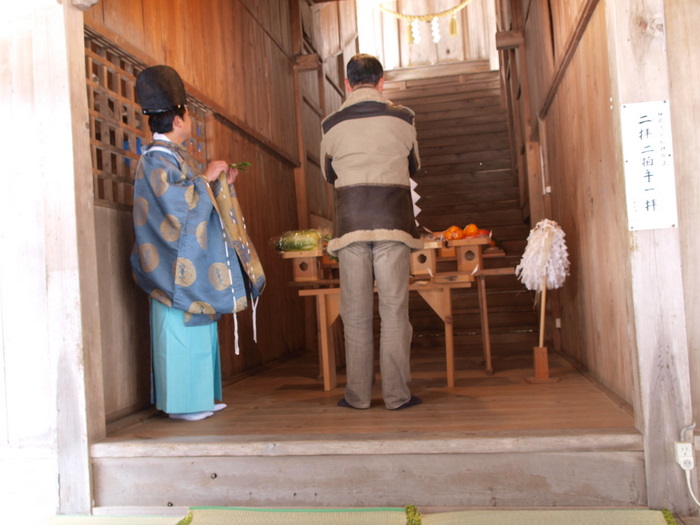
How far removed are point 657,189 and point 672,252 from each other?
0.26m

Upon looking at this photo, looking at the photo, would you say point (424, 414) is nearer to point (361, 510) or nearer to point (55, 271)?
point (361, 510)

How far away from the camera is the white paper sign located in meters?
2.68

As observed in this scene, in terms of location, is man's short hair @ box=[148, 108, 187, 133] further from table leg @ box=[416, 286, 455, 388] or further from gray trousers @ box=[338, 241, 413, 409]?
table leg @ box=[416, 286, 455, 388]

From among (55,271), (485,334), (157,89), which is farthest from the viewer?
(485,334)

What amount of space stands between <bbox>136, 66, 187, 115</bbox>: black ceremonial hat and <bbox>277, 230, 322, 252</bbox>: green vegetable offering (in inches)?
55.8

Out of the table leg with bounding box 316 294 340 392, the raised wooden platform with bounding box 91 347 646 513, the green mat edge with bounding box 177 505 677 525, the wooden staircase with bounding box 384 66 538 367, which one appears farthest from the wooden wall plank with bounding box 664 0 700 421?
the wooden staircase with bounding box 384 66 538 367

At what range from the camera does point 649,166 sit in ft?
8.84

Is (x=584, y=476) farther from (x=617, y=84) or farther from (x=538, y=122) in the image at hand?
(x=538, y=122)

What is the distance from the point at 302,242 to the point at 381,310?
1.29 metres

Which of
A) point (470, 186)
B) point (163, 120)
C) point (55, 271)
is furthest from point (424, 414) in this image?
point (470, 186)

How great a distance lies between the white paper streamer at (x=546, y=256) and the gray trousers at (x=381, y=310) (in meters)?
1.19

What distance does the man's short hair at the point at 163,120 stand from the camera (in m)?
3.55

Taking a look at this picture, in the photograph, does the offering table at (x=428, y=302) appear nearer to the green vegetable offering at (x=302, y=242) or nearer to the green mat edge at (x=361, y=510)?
the green vegetable offering at (x=302, y=242)

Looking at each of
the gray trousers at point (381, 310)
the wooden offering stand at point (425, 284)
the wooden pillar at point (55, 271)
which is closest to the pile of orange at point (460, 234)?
the wooden offering stand at point (425, 284)
